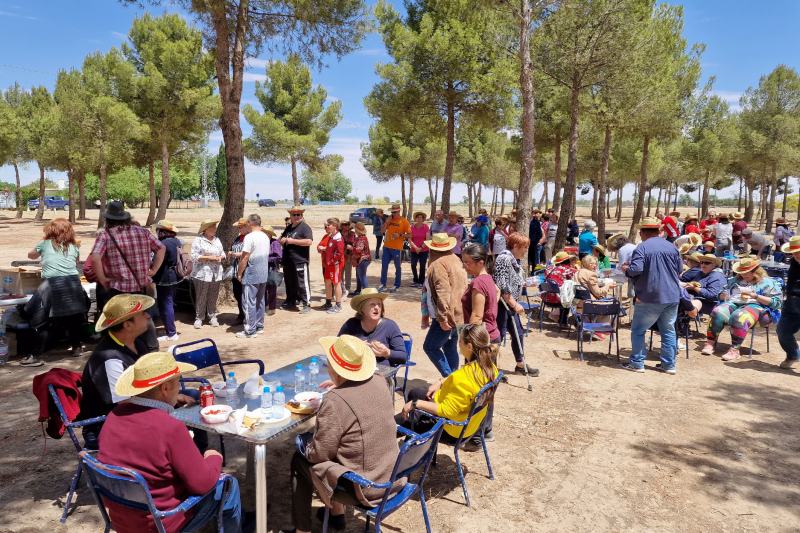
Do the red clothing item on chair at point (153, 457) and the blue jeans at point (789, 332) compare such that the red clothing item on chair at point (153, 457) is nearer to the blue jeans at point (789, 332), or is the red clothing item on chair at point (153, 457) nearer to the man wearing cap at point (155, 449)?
the man wearing cap at point (155, 449)

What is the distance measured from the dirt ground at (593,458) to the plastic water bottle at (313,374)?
Result: 0.78 m

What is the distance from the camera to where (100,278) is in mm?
5723

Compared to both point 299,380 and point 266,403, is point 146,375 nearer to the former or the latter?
point 266,403

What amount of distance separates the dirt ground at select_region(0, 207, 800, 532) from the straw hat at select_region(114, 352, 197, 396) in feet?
4.63

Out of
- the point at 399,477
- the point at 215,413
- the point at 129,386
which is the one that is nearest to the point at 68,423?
the point at 215,413

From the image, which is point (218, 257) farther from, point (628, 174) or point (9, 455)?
point (628, 174)

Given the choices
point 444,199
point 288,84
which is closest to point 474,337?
point 444,199

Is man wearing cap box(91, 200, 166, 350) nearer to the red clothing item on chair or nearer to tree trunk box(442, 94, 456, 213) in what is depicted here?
the red clothing item on chair

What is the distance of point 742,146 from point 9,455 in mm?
34350

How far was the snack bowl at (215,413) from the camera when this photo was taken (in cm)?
305

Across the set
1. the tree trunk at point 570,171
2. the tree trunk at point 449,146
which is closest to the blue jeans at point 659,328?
the tree trunk at point 570,171

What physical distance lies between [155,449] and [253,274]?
5278mm

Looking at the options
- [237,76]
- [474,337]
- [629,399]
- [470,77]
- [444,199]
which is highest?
[470,77]

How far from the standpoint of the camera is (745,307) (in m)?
7.27
